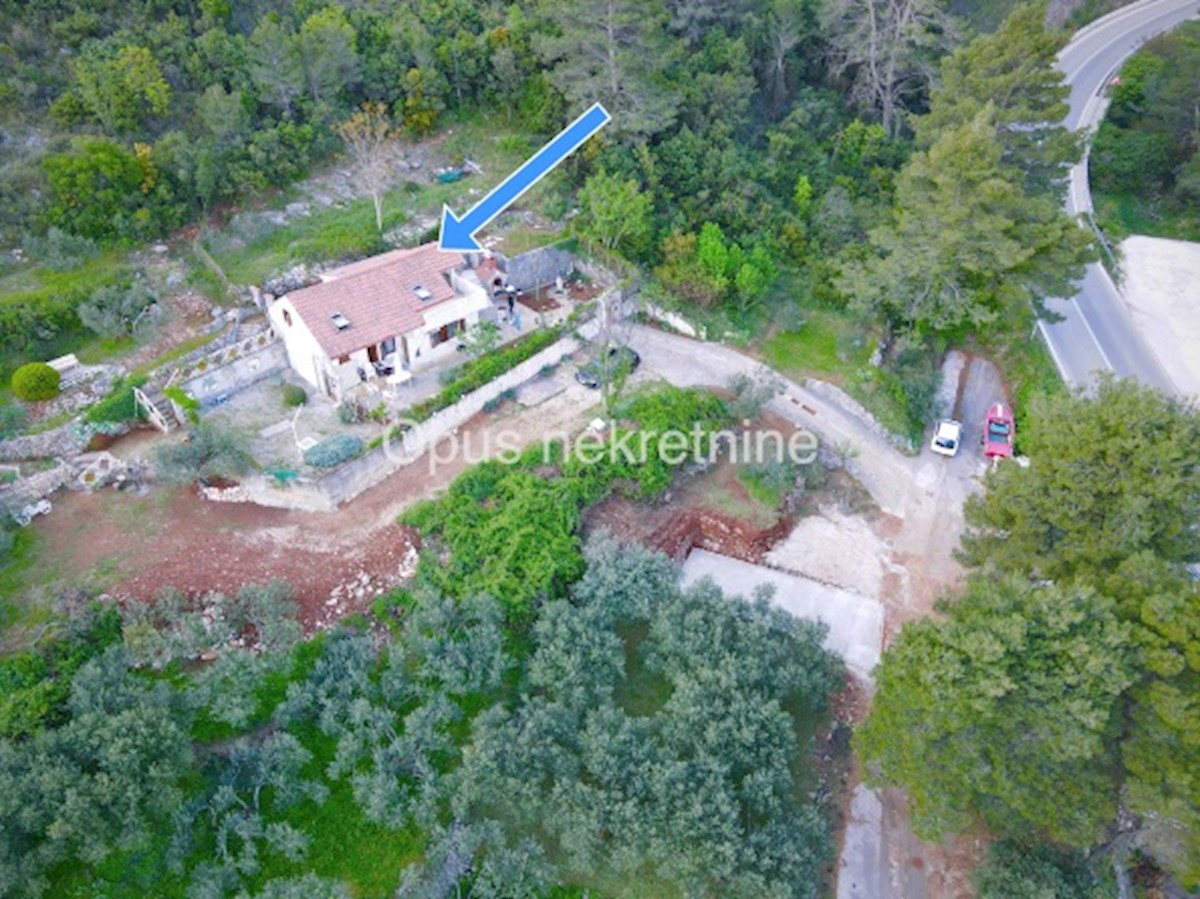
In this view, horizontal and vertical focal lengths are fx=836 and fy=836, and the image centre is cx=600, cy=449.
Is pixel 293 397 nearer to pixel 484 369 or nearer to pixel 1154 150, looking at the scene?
pixel 484 369

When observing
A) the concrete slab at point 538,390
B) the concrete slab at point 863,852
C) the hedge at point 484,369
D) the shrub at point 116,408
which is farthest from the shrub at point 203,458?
the concrete slab at point 863,852

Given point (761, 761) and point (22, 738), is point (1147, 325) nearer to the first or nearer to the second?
point (761, 761)

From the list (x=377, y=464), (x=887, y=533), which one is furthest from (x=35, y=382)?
(x=887, y=533)

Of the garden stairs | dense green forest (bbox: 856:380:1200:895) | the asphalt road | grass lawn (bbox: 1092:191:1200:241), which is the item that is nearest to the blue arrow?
the garden stairs

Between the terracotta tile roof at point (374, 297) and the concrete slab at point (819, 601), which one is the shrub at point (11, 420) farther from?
the concrete slab at point (819, 601)

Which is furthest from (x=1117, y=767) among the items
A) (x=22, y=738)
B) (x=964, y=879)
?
(x=22, y=738)
